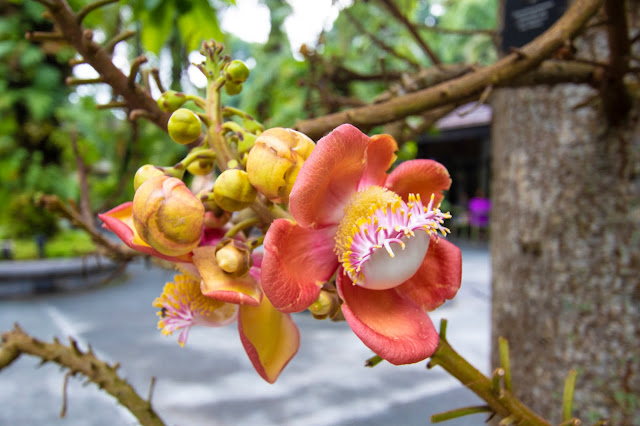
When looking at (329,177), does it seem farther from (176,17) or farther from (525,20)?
(525,20)

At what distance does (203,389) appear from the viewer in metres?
3.61

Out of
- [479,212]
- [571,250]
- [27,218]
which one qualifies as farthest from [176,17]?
[479,212]

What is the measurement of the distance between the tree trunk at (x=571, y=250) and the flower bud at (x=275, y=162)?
91 cm

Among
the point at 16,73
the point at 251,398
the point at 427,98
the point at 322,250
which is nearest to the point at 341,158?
the point at 322,250

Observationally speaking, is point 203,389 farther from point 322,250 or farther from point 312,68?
point 322,250

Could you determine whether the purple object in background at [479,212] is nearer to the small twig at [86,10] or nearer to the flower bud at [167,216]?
the small twig at [86,10]

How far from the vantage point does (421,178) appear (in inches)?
15.7

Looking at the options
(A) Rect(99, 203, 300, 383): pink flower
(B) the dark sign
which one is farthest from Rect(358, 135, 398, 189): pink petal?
(B) the dark sign

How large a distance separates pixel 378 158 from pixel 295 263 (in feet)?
0.37

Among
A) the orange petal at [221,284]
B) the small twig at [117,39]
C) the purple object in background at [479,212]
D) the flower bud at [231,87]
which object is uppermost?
the small twig at [117,39]

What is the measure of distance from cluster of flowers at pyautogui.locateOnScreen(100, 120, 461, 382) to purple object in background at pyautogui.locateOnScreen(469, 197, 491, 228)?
10.8m

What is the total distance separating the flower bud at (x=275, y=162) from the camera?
34cm

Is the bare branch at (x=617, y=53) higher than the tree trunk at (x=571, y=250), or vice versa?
the bare branch at (x=617, y=53)

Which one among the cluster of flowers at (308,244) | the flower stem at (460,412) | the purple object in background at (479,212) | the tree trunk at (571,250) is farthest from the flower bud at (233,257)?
A: the purple object in background at (479,212)
